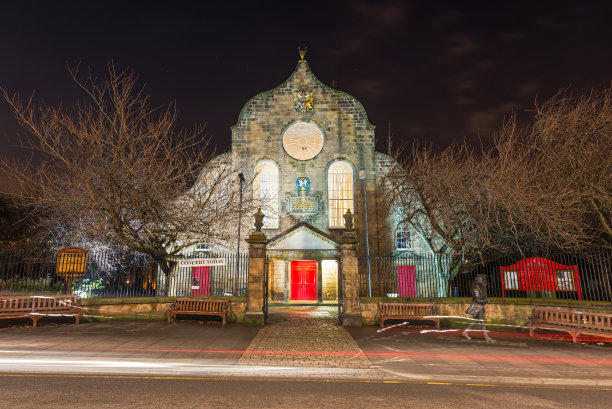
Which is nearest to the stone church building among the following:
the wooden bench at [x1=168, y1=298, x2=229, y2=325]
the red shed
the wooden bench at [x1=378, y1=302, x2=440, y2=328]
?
the red shed

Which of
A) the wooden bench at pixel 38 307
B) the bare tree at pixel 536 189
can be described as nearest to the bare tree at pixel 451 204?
the bare tree at pixel 536 189

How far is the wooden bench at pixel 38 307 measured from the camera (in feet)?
34.6

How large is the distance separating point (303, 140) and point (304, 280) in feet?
28.1

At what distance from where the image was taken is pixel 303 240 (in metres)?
20.2

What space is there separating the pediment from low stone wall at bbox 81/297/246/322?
25.8 feet

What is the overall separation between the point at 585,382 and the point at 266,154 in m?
19.0

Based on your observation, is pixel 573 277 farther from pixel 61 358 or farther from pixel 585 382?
pixel 61 358

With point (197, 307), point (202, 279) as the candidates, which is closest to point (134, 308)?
point (197, 307)

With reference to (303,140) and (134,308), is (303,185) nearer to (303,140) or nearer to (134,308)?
(303,140)

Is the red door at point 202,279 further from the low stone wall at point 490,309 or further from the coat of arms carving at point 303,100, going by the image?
the coat of arms carving at point 303,100

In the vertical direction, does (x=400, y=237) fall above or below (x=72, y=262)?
above

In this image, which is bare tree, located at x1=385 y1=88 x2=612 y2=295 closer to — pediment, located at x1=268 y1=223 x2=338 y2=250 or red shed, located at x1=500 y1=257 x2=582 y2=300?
red shed, located at x1=500 y1=257 x2=582 y2=300

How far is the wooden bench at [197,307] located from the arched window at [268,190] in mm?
9688

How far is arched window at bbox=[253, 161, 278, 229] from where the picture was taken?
21688mm
